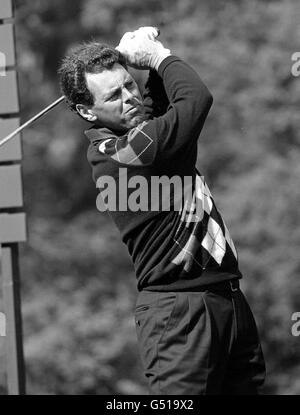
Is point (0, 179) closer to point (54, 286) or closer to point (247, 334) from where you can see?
point (54, 286)

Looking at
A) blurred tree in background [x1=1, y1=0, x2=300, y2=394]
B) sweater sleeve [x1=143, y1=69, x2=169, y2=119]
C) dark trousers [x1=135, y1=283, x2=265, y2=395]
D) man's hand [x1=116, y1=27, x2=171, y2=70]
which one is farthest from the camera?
blurred tree in background [x1=1, y1=0, x2=300, y2=394]

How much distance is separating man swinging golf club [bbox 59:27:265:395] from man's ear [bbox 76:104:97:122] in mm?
26

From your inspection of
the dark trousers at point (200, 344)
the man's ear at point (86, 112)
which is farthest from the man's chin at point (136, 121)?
the dark trousers at point (200, 344)

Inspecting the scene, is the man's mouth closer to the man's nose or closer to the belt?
the man's nose

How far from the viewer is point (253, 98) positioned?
3678 millimetres

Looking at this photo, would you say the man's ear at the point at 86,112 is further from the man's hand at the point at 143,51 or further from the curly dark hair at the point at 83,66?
the man's hand at the point at 143,51

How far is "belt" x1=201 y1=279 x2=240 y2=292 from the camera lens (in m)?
1.79

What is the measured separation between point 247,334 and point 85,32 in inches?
92.8

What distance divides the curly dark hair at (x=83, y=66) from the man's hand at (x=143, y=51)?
0.11 feet

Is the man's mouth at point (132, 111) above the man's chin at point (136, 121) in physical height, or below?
above

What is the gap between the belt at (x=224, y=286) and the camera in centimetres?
179

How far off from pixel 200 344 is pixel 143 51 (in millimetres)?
706

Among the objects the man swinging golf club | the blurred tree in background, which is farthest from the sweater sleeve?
the blurred tree in background
